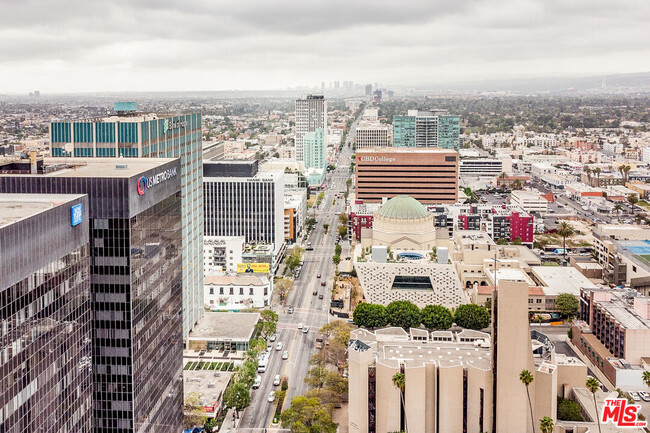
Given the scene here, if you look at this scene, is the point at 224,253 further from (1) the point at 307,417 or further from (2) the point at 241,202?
(1) the point at 307,417

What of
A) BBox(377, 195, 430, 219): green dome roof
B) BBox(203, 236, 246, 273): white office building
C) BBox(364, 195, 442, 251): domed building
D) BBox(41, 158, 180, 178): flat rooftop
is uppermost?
BBox(41, 158, 180, 178): flat rooftop

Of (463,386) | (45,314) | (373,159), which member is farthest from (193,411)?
(373,159)

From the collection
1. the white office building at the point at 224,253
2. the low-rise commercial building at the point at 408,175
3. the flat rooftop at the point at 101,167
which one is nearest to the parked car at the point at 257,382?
the flat rooftop at the point at 101,167

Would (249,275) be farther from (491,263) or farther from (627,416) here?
(627,416)

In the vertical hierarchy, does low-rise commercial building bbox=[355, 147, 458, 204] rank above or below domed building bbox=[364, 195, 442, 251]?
above

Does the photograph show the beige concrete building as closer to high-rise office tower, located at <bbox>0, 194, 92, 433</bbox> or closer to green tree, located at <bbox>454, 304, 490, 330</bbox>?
green tree, located at <bbox>454, 304, 490, 330</bbox>

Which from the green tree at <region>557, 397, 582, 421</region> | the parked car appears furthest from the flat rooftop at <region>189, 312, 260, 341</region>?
the green tree at <region>557, 397, 582, 421</region>

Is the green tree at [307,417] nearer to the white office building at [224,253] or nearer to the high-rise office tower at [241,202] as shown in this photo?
the white office building at [224,253]
